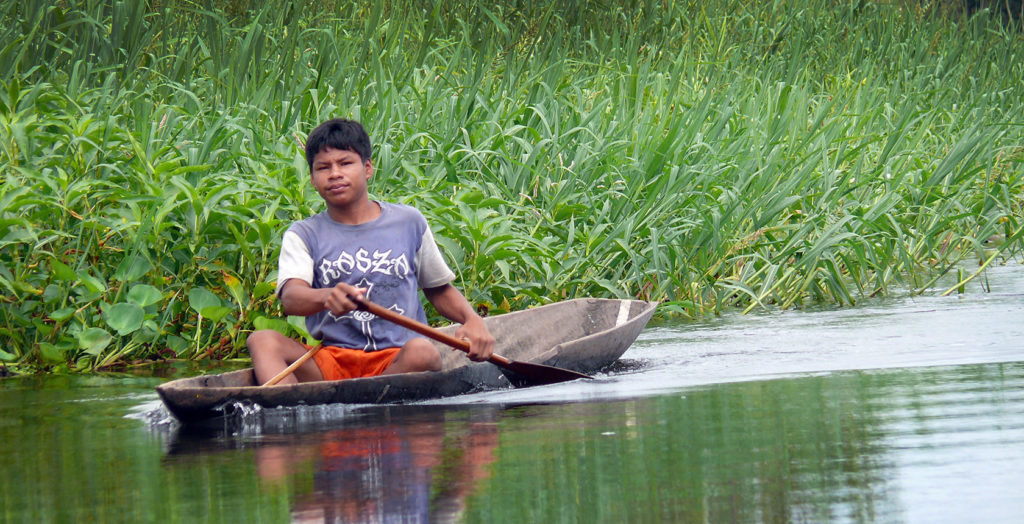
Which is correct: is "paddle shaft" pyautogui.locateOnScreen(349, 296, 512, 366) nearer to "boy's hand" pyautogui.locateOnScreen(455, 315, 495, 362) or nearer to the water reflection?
"boy's hand" pyautogui.locateOnScreen(455, 315, 495, 362)

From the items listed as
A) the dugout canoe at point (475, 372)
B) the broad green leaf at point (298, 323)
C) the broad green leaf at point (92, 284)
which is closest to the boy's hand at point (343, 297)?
the dugout canoe at point (475, 372)

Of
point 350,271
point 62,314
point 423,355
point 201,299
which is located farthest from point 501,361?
point 62,314

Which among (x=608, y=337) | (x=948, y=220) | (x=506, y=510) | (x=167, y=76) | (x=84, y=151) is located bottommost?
(x=506, y=510)

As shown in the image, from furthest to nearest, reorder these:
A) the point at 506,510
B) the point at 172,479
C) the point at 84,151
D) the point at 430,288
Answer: the point at 84,151 → the point at 430,288 → the point at 172,479 → the point at 506,510

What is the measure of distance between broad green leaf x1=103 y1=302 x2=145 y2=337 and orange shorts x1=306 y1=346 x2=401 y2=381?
1.36 meters

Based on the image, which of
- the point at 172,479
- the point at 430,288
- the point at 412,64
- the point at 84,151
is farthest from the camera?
the point at 412,64

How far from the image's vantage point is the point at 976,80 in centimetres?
1298

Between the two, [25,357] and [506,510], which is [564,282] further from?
[506,510]

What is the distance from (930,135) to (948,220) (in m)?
2.70

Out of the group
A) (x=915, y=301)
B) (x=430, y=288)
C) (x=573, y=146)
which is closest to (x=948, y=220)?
(x=915, y=301)

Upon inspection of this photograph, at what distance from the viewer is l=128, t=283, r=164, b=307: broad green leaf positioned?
6.57m

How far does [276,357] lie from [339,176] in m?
0.72

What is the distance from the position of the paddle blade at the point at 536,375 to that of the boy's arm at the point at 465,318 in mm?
151

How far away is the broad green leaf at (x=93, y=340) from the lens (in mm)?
6516
